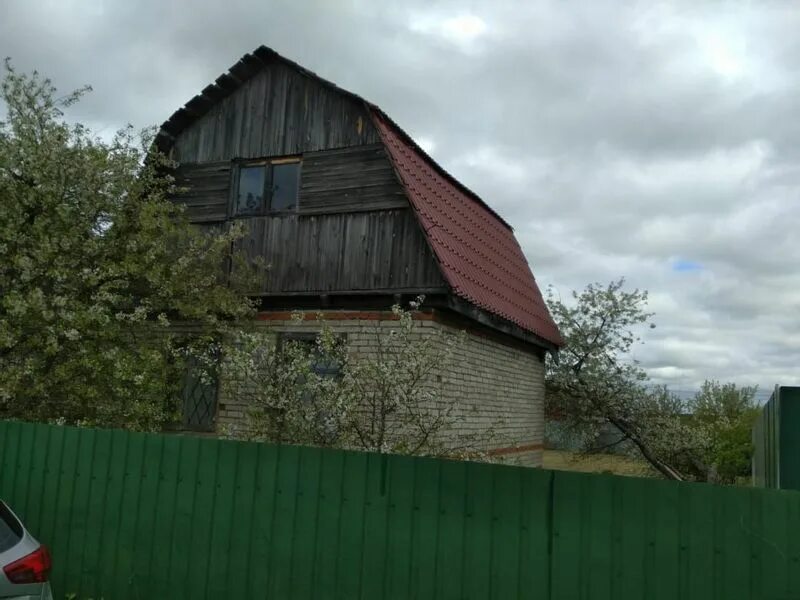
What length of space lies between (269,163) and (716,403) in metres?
19.5

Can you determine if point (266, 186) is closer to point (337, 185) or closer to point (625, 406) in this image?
point (337, 185)

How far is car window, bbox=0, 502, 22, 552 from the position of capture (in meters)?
4.34

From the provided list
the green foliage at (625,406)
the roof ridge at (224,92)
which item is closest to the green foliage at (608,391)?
the green foliage at (625,406)

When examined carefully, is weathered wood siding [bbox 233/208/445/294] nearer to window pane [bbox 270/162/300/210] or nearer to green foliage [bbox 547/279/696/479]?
window pane [bbox 270/162/300/210]

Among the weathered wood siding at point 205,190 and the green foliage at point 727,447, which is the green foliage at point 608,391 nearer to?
the green foliage at point 727,447

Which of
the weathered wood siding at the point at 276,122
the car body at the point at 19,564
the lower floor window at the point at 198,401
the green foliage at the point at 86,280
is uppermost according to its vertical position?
the weathered wood siding at the point at 276,122

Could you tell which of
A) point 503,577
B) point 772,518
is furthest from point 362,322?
point 772,518

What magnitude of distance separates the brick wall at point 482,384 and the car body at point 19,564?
3.71 meters

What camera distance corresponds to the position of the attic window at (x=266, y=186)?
11016 mm

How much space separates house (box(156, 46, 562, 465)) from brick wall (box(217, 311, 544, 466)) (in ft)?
0.13

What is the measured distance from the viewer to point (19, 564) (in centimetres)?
428

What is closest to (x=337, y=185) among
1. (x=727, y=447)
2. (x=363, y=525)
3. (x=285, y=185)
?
(x=285, y=185)

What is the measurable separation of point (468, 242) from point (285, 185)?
3.43 meters

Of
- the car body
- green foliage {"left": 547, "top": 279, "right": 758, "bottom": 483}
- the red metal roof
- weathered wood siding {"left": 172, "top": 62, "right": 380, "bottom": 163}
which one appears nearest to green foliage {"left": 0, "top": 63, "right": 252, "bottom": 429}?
weathered wood siding {"left": 172, "top": 62, "right": 380, "bottom": 163}
